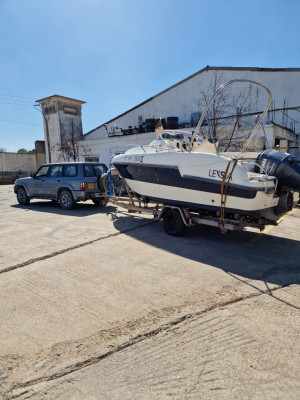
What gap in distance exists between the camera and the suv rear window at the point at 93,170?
405 inches

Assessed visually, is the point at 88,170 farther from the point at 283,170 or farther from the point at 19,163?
the point at 19,163

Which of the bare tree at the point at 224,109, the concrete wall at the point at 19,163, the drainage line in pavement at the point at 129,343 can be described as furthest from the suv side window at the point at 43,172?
the concrete wall at the point at 19,163

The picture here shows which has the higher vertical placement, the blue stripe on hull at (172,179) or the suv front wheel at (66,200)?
the blue stripe on hull at (172,179)

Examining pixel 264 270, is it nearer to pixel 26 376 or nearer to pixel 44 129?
pixel 26 376

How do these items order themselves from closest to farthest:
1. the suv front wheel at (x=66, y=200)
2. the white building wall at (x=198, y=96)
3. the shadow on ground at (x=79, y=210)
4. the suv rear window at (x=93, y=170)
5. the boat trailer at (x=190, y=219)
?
the boat trailer at (x=190, y=219), the shadow on ground at (x=79, y=210), the suv front wheel at (x=66, y=200), the suv rear window at (x=93, y=170), the white building wall at (x=198, y=96)

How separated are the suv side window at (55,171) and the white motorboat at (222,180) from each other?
4843 mm

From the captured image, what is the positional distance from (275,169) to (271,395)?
4437mm

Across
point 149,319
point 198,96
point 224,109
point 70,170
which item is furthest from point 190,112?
point 149,319

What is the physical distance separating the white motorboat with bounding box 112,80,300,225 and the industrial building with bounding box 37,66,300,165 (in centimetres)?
837

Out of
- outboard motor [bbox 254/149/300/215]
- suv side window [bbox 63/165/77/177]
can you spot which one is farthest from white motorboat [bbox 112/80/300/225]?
suv side window [bbox 63/165/77/177]

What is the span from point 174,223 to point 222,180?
1.73m

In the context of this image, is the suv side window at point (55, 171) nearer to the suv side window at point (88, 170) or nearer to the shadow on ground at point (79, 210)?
the suv side window at point (88, 170)

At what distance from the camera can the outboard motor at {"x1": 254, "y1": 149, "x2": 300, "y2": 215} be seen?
18.6 ft

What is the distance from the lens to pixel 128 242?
6.21 meters
